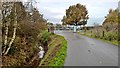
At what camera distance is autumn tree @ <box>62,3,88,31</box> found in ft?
245

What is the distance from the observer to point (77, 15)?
74500 millimetres

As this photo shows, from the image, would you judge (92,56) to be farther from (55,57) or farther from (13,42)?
(13,42)

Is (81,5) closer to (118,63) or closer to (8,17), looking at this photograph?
(8,17)

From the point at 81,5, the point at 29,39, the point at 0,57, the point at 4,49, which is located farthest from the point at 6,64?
the point at 81,5

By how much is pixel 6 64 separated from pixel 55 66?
722 centimetres

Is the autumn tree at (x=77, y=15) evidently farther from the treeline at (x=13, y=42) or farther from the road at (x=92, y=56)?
the road at (x=92, y=56)

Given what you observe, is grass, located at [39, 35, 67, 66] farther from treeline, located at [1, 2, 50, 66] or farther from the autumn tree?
the autumn tree

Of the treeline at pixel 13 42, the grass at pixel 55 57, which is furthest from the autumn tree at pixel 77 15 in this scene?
the grass at pixel 55 57

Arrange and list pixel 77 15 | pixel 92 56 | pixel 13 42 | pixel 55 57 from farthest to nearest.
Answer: pixel 77 15 < pixel 13 42 < pixel 92 56 < pixel 55 57

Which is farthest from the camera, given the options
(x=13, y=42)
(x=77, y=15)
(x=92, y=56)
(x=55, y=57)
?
(x=77, y=15)

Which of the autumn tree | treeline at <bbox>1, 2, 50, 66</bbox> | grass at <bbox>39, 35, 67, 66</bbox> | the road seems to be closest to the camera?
the road

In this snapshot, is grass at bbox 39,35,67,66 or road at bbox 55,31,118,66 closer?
road at bbox 55,31,118,66

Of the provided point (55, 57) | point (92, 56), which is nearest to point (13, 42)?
point (55, 57)

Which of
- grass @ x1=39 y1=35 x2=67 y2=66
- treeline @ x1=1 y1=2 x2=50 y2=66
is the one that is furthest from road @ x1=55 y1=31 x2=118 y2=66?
treeline @ x1=1 y1=2 x2=50 y2=66
